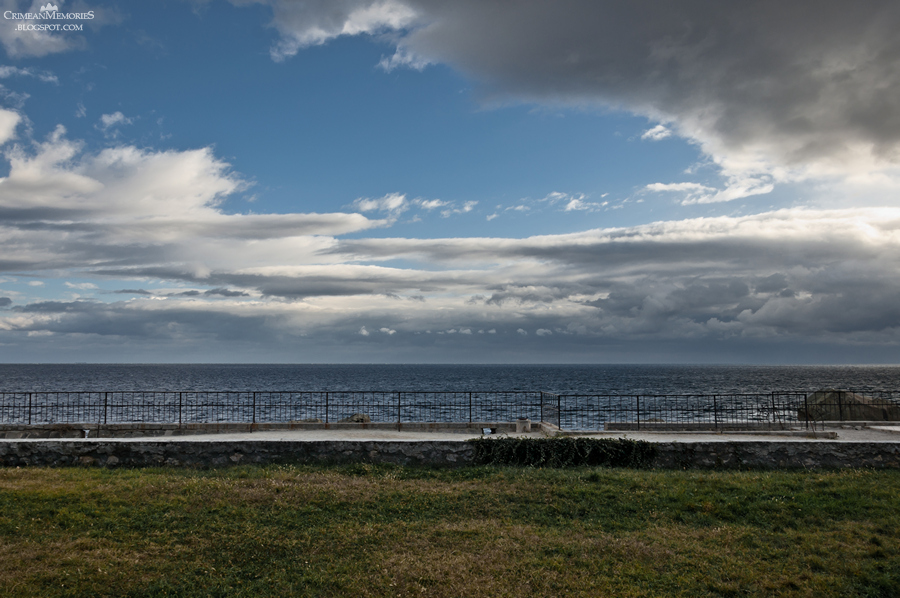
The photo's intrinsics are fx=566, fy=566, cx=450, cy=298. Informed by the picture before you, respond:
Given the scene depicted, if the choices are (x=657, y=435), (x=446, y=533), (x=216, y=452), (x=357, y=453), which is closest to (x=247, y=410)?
(x=216, y=452)

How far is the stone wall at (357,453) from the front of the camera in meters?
14.5

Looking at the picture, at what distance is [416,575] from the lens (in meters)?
7.93

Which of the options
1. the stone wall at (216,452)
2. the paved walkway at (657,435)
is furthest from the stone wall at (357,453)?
the paved walkway at (657,435)

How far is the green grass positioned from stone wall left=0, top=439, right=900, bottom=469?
0.92 m

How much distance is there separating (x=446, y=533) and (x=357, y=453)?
5.57m

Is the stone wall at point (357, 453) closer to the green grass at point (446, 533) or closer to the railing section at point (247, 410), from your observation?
Result: the green grass at point (446, 533)

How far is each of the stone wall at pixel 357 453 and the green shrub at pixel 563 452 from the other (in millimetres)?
420

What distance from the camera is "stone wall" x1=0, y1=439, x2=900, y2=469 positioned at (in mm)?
14477

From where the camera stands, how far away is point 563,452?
49.7 ft

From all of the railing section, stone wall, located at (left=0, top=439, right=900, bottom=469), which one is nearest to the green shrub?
stone wall, located at (left=0, top=439, right=900, bottom=469)

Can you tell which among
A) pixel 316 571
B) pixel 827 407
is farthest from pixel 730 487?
pixel 827 407

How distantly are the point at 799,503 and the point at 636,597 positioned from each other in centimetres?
578

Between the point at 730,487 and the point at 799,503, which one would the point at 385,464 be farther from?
the point at 799,503

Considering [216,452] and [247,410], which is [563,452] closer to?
[216,452]
